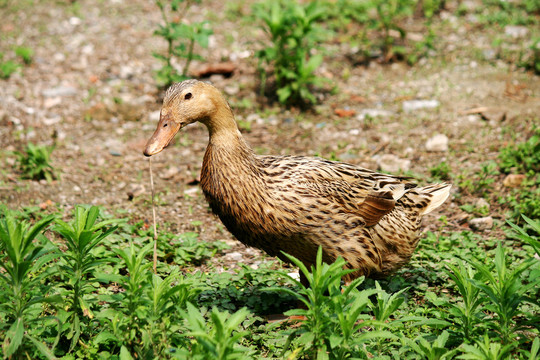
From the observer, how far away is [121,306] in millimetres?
3688

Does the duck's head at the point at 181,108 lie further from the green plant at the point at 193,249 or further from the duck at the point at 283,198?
the green plant at the point at 193,249

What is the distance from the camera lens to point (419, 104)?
7.43 metres

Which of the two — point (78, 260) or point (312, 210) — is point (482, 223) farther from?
point (78, 260)

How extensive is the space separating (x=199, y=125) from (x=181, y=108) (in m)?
3.31

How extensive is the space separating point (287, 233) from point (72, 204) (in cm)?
256

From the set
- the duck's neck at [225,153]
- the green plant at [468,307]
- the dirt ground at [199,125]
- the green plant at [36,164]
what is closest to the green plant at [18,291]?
the duck's neck at [225,153]

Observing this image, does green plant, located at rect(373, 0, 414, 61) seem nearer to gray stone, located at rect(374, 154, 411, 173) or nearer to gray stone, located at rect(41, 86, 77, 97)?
gray stone, located at rect(374, 154, 411, 173)

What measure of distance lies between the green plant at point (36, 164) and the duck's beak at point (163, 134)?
7.78 ft

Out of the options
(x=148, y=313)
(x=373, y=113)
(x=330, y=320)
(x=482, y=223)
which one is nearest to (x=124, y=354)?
(x=148, y=313)

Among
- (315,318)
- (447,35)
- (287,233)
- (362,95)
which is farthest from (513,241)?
(447,35)

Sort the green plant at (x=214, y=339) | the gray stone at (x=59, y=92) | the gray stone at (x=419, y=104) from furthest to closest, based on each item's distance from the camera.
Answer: the gray stone at (x=59, y=92), the gray stone at (x=419, y=104), the green plant at (x=214, y=339)

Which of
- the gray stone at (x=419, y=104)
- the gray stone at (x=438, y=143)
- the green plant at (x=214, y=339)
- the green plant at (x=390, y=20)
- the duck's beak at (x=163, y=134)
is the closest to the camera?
the green plant at (x=214, y=339)

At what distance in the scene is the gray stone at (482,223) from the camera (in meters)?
5.45

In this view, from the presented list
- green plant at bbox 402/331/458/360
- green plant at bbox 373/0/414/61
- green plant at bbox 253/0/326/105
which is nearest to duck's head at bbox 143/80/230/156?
green plant at bbox 402/331/458/360
